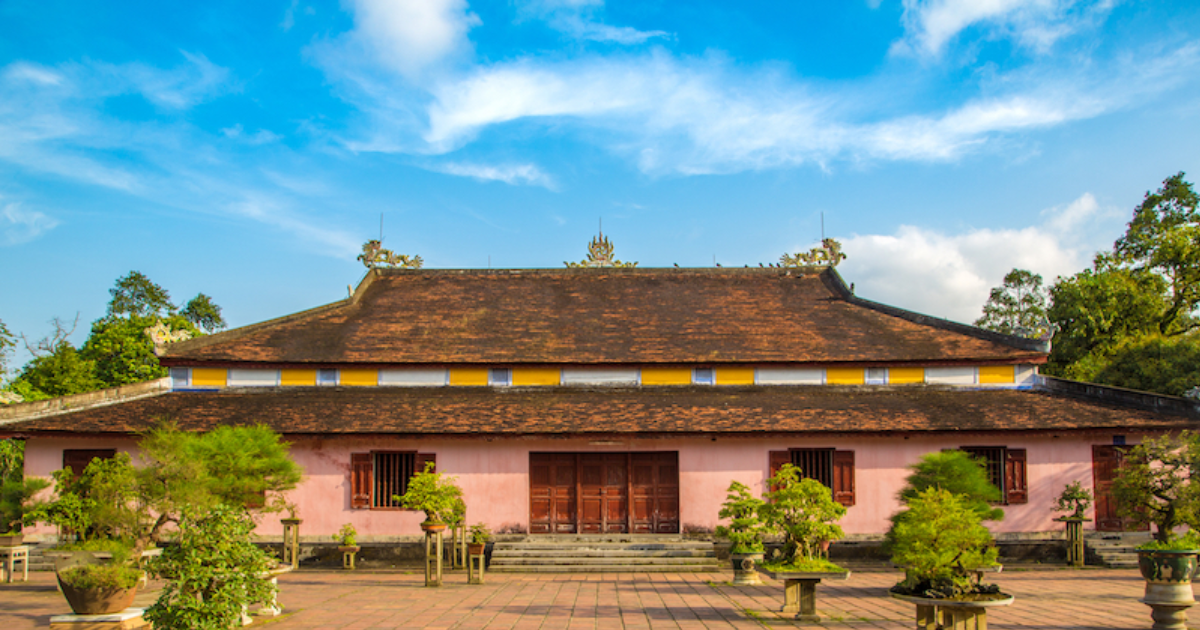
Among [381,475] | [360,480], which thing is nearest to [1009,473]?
[381,475]

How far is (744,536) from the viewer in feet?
49.6

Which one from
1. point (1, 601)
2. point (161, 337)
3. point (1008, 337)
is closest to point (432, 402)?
point (161, 337)

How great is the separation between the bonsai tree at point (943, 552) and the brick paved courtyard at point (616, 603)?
5.40 feet

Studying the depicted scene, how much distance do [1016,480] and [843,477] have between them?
386 centimetres

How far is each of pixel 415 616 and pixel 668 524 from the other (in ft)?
26.4

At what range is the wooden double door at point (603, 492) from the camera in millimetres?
18109

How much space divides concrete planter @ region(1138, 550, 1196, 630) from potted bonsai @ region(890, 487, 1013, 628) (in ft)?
9.12

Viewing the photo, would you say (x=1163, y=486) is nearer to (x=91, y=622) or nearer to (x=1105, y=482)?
(x=1105, y=482)

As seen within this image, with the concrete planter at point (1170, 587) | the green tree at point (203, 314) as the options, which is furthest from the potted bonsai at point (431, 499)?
the green tree at point (203, 314)

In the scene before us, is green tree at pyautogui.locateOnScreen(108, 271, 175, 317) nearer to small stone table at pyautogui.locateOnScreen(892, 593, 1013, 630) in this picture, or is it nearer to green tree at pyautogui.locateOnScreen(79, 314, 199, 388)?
green tree at pyautogui.locateOnScreen(79, 314, 199, 388)

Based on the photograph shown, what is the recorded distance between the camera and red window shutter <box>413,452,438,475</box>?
17.8m

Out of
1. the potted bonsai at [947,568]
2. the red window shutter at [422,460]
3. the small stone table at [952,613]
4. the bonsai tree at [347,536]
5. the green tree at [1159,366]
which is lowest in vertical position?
the bonsai tree at [347,536]

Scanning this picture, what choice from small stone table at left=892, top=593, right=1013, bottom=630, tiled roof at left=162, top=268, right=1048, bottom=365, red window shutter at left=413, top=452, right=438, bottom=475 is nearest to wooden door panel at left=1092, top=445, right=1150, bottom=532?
tiled roof at left=162, top=268, right=1048, bottom=365

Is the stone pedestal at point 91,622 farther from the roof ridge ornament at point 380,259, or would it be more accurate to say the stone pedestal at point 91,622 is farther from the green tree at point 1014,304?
the green tree at point 1014,304
